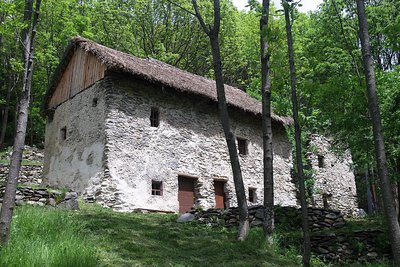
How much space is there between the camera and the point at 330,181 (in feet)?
70.1

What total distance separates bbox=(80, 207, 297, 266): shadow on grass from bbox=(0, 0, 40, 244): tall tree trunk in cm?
146

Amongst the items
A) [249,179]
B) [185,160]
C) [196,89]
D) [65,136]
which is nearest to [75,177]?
[65,136]

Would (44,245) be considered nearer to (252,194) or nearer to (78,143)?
(78,143)

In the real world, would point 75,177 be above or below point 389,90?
below

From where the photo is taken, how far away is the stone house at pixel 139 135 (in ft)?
44.9

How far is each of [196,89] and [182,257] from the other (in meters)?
9.57

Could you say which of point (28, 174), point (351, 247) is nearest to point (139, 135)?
point (351, 247)

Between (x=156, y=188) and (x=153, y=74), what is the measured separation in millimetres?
4007

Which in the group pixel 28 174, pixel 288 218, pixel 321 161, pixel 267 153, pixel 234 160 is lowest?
pixel 288 218

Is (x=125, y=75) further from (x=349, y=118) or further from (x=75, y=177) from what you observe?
(x=349, y=118)

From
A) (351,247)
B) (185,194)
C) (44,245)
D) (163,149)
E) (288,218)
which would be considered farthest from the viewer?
(185,194)

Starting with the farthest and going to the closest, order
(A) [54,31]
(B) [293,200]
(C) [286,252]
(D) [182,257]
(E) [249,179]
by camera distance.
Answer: (A) [54,31] → (B) [293,200] → (E) [249,179] → (C) [286,252] → (D) [182,257]

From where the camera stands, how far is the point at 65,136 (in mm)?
16250

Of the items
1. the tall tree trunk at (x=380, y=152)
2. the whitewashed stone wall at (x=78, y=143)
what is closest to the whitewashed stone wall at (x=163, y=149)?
the whitewashed stone wall at (x=78, y=143)
